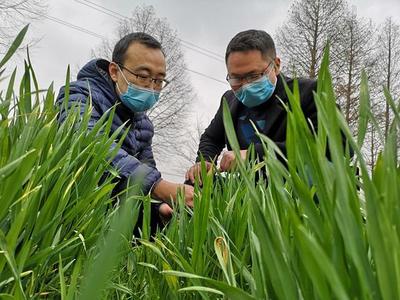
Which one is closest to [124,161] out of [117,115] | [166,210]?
[166,210]

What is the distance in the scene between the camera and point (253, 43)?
187 cm

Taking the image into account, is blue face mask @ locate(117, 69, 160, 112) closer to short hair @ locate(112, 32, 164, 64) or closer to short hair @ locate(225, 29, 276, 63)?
short hair @ locate(112, 32, 164, 64)

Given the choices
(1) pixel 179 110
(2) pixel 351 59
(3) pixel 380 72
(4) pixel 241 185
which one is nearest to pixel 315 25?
(2) pixel 351 59

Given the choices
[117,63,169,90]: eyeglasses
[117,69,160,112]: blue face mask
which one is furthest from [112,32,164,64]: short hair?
[117,69,160,112]: blue face mask

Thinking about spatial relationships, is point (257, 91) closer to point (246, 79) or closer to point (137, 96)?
point (246, 79)

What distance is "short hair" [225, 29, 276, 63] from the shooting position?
6.11 feet

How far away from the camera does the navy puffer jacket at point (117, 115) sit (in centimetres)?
129

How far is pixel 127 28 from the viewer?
1134 centimetres

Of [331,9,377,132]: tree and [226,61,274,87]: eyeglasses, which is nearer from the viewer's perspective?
[226,61,274,87]: eyeglasses

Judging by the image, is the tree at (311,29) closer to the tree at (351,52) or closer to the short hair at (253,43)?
the tree at (351,52)

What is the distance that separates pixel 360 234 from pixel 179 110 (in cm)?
1066

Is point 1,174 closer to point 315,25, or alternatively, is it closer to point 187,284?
point 187,284

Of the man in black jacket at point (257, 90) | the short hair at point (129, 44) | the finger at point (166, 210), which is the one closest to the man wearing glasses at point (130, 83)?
the short hair at point (129, 44)

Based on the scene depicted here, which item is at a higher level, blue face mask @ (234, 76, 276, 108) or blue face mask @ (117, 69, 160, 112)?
blue face mask @ (234, 76, 276, 108)
